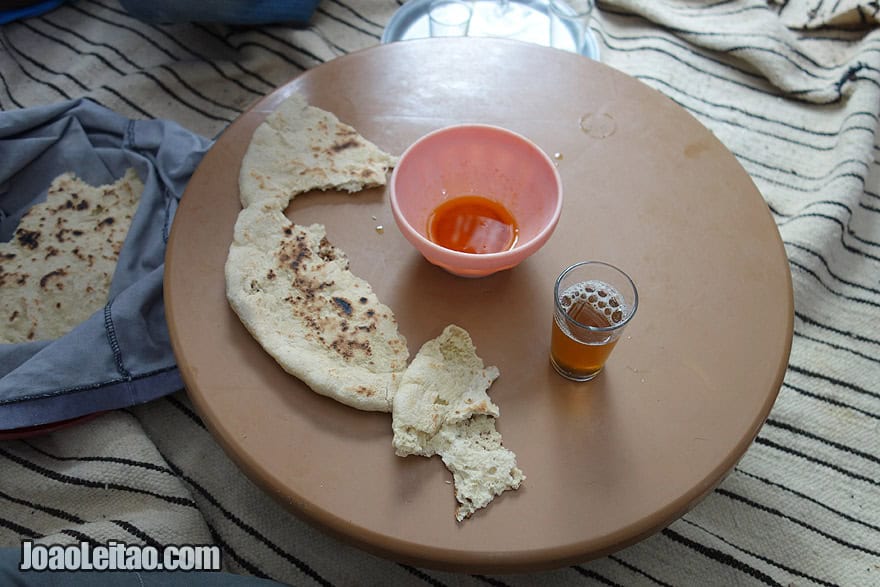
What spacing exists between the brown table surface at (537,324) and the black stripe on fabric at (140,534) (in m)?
0.42

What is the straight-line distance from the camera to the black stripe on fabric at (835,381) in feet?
5.33

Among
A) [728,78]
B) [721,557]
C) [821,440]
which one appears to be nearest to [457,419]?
[721,557]

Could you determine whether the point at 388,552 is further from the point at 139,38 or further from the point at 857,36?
the point at 857,36

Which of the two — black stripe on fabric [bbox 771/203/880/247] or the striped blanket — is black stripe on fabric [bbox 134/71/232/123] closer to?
the striped blanket

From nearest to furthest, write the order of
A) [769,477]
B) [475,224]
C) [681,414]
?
[681,414] → [475,224] → [769,477]

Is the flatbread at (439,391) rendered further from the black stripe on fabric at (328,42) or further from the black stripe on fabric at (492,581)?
the black stripe on fabric at (328,42)

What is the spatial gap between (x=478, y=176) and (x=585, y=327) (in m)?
0.46

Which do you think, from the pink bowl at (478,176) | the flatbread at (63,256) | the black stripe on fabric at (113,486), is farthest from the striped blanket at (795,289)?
the pink bowl at (478,176)

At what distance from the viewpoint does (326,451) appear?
3.35ft

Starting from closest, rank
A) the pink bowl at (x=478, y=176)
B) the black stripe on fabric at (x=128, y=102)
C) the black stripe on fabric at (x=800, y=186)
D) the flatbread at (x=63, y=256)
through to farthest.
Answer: the pink bowl at (x=478, y=176) → the flatbread at (x=63, y=256) → the black stripe on fabric at (x=800, y=186) → the black stripe on fabric at (x=128, y=102)

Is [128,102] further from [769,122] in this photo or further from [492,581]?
[769,122]

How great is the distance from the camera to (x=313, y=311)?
1.17m

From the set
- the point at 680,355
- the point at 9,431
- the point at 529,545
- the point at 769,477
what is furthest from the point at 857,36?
the point at 9,431

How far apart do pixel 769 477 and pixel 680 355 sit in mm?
593
